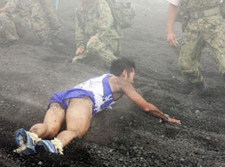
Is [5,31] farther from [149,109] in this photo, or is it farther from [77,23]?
[149,109]

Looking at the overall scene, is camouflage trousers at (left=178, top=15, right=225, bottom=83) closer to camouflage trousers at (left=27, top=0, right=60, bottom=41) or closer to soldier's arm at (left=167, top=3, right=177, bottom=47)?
soldier's arm at (left=167, top=3, right=177, bottom=47)

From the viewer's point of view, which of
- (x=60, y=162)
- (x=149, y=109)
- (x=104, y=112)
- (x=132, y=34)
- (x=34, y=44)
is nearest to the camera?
(x=60, y=162)

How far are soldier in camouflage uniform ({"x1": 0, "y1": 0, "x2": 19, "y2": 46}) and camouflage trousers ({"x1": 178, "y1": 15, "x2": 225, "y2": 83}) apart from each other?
3991 millimetres

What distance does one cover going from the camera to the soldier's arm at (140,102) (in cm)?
264

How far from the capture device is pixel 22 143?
68.7 inches

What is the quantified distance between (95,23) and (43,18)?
1.68m

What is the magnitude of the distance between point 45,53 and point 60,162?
4.11 m

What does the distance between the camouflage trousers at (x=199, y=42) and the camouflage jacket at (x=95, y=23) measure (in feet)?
6.19

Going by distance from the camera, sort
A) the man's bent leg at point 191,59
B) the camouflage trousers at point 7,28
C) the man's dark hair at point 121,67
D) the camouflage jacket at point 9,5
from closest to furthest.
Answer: the man's dark hair at point 121,67
the man's bent leg at point 191,59
the camouflage trousers at point 7,28
the camouflage jacket at point 9,5

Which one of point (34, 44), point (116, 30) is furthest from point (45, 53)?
point (116, 30)

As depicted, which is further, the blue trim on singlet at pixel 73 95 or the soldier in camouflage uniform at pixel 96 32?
the soldier in camouflage uniform at pixel 96 32

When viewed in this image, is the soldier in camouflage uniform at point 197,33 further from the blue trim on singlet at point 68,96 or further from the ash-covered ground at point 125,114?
the blue trim on singlet at point 68,96

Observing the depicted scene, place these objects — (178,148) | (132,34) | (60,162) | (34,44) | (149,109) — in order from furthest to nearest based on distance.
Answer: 1. (132,34)
2. (34,44)
3. (149,109)
4. (178,148)
5. (60,162)

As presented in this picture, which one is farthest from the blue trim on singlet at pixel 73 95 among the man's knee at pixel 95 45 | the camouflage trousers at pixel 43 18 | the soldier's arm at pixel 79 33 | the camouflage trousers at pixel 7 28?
the camouflage trousers at pixel 43 18
